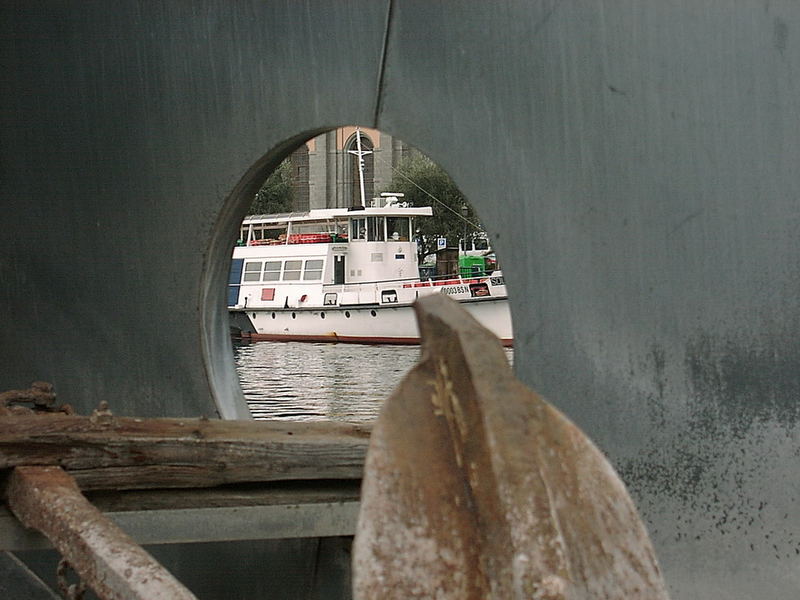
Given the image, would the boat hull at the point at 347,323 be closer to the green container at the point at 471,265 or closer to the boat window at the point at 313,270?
the boat window at the point at 313,270

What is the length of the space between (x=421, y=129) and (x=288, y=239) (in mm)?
31352

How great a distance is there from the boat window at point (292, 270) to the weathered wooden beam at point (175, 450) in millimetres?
30063

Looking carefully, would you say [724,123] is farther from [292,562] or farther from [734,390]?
[292,562]

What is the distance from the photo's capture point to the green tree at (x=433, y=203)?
4703cm

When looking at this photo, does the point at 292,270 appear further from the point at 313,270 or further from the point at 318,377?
the point at 318,377

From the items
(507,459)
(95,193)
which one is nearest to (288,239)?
(95,193)

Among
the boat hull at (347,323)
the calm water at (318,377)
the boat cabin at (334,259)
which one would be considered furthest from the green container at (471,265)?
the calm water at (318,377)

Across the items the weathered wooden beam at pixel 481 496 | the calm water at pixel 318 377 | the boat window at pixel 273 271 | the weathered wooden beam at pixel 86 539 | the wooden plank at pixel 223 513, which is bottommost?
the calm water at pixel 318 377

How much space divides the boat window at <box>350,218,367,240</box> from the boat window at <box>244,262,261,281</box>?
3.20m

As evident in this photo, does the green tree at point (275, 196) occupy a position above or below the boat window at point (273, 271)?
above

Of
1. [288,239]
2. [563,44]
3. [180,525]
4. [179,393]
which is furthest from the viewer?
[288,239]

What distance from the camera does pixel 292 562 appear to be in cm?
548

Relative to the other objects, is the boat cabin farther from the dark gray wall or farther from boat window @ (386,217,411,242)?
the dark gray wall

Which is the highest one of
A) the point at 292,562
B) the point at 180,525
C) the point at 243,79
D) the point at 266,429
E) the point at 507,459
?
the point at 243,79
